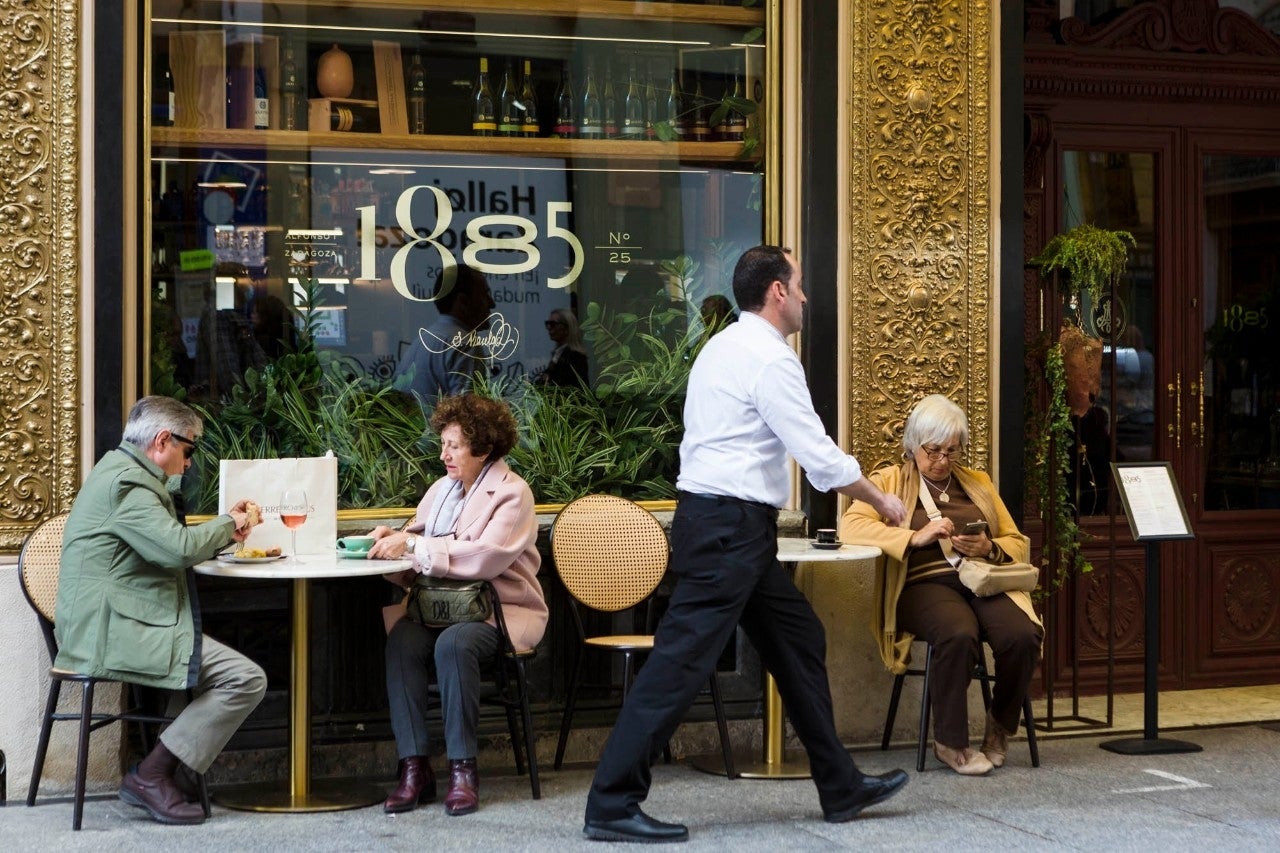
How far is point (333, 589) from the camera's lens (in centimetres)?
592

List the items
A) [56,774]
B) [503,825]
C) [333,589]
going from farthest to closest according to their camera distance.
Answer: [333,589], [56,774], [503,825]

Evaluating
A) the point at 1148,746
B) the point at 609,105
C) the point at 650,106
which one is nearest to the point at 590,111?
the point at 609,105

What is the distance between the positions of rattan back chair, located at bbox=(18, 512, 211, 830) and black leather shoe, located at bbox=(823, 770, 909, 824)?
2039mm

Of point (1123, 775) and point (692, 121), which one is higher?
point (692, 121)

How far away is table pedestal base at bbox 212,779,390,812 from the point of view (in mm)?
5316

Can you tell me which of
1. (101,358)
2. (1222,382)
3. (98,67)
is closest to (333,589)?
(101,358)

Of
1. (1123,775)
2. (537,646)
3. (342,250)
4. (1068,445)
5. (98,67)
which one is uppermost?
(98,67)

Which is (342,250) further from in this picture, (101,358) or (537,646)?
(537,646)

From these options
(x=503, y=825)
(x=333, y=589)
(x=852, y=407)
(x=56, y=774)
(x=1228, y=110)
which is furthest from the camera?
(x=1228, y=110)

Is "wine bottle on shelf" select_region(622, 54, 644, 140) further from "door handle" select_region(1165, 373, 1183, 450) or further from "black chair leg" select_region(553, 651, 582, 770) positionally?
"door handle" select_region(1165, 373, 1183, 450)

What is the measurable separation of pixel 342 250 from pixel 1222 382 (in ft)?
13.8

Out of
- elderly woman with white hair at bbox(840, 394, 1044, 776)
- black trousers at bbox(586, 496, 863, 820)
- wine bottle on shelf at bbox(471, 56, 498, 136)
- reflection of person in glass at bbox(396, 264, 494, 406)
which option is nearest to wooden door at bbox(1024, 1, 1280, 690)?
elderly woman with white hair at bbox(840, 394, 1044, 776)

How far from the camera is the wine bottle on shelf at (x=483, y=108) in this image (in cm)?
645

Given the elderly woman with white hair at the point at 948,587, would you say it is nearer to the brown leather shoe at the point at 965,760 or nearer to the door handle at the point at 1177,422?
the brown leather shoe at the point at 965,760
